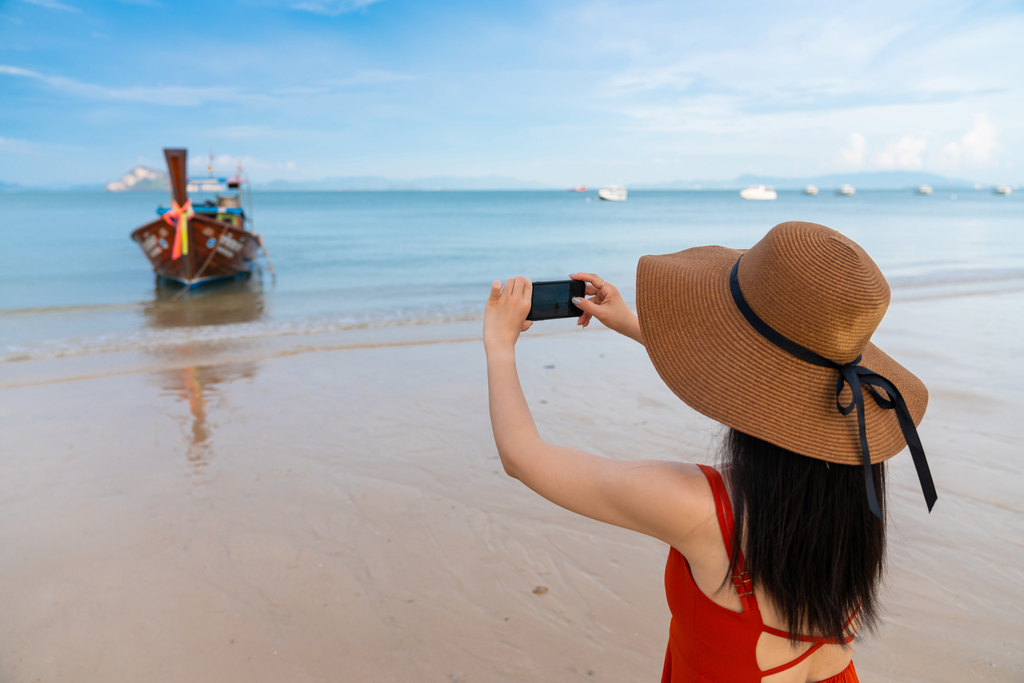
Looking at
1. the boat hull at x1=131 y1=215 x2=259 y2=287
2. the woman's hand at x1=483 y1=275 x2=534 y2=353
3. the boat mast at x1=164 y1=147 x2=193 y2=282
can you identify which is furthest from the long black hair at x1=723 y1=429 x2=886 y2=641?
the boat hull at x1=131 y1=215 x2=259 y2=287

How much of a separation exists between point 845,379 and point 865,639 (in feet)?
7.42

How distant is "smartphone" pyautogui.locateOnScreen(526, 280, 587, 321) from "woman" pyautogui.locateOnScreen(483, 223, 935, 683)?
0.22 metres

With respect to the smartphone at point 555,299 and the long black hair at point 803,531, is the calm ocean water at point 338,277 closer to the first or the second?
the smartphone at point 555,299

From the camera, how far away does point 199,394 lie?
595 cm

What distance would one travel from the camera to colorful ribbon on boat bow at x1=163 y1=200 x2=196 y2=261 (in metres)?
13.8

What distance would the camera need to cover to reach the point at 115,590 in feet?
9.47

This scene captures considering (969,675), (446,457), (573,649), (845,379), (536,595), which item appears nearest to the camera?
(845,379)

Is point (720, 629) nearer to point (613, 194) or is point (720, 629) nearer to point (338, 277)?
point (338, 277)

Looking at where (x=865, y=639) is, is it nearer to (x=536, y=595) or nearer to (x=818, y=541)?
(x=536, y=595)

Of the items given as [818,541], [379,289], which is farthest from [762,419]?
[379,289]

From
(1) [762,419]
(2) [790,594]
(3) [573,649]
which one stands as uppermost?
(1) [762,419]

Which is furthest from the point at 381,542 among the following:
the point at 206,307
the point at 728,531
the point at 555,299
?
the point at 206,307

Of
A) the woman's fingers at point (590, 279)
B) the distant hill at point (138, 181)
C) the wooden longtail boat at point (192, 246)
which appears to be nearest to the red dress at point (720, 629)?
the woman's fingers at point (590, 279)

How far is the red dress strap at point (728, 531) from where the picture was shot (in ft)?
3.50
